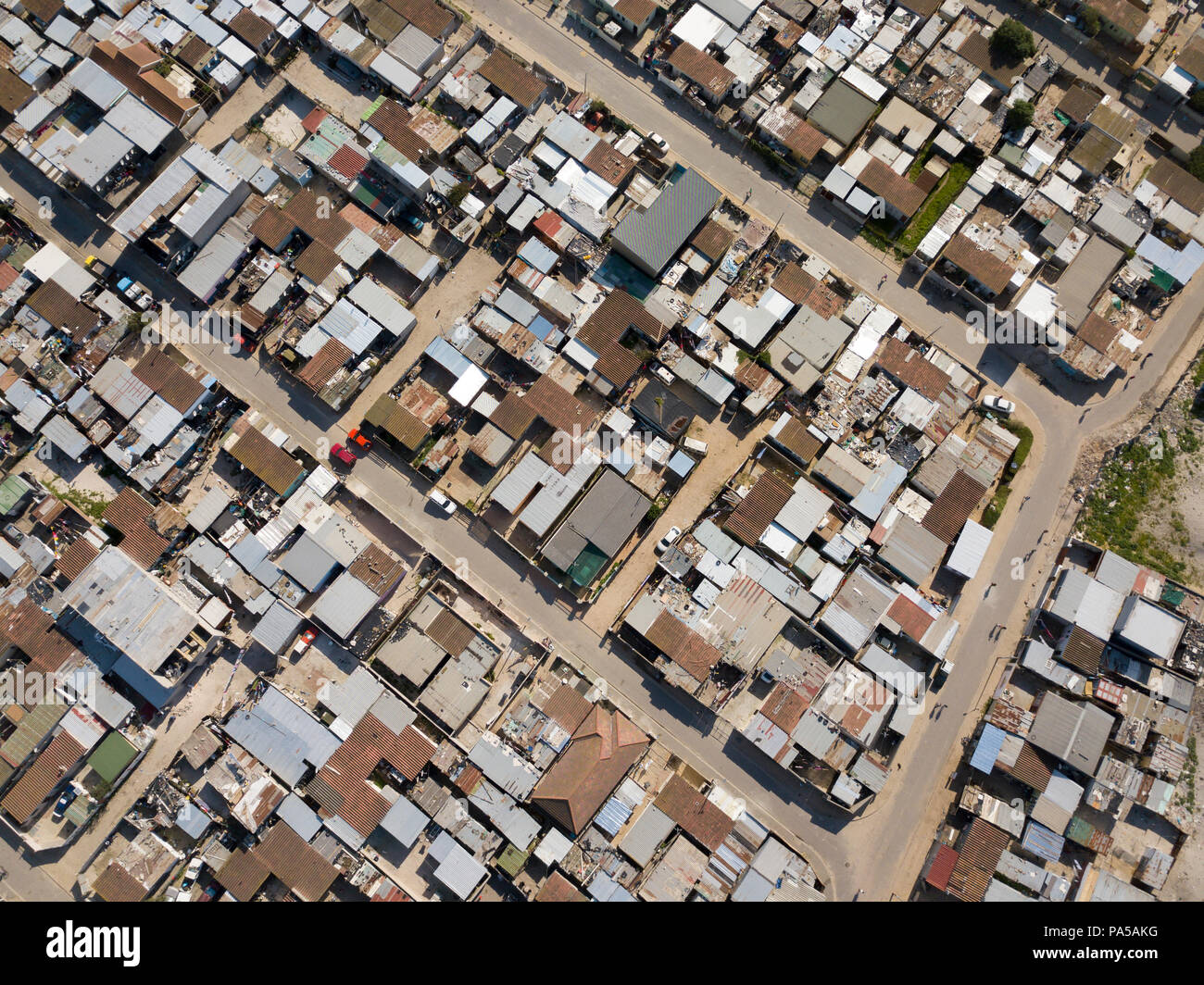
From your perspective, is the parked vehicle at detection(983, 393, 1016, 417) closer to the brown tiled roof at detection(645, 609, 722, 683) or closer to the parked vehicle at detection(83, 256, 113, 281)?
the brown tiled roof at detection(645, 609, 722, 683)

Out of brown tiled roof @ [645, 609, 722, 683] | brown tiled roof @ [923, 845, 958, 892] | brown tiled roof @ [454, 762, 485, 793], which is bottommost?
brown tiled roof @ [454, 762, 485, 793]

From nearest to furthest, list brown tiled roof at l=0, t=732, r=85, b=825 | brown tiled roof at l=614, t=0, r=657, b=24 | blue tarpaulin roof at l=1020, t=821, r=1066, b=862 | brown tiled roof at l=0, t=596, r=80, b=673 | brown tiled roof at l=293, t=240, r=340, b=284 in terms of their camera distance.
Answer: brown tiled roof at l=0, t=732, r=85, b=825 < blue tarpaulin roof at l=1020, t=821, r=1066, b=862 < brown tiled roof at l=0, t=596, r=80, b=673 < brown tiled roof at l=293, t=240, r=340, b=284 < brown tiled roof at l=614, t=0, r=657, b=24

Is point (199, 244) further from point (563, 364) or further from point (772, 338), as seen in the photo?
point (772, 338)

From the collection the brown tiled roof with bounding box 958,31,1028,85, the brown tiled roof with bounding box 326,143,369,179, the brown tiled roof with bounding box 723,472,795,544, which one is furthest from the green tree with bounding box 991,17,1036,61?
the brown tiled roof with bounding box 326,143,369,179

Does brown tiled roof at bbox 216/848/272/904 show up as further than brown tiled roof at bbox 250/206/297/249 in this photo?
No

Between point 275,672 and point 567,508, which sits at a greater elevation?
point 567,508

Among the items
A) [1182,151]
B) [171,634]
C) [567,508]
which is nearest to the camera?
[171,634]

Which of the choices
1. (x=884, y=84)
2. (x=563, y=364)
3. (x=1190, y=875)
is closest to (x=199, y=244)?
(x=563, y=364)
